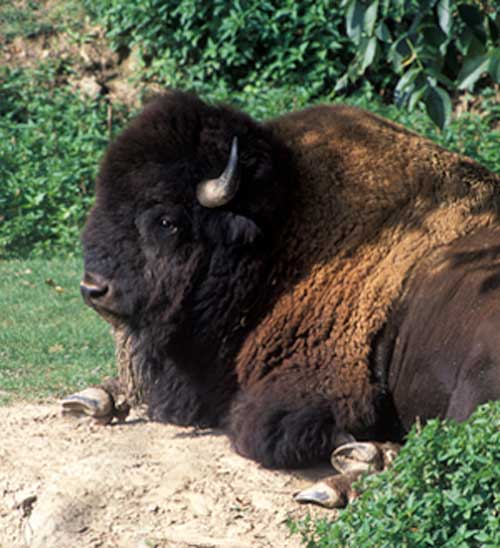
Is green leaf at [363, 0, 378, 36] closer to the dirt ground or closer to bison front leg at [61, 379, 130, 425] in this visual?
the dirt ground

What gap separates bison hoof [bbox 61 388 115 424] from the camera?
532cm

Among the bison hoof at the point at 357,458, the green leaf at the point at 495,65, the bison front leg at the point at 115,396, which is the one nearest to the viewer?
the green leaf at the point at 495,65

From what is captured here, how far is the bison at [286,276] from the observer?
483 centimetres

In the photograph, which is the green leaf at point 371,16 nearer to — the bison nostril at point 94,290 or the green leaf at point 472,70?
the green leaf at point 472,70

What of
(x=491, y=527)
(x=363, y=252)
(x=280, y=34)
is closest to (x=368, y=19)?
(x=363, y=252)

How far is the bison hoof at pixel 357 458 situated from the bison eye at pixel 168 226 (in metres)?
1.17

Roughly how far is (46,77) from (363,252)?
25.5ft

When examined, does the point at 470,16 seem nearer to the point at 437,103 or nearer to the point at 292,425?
the point at 437,103

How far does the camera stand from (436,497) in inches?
140

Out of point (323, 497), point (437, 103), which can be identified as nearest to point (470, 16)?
point (437, 103)

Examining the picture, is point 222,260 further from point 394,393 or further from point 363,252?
point 394,393

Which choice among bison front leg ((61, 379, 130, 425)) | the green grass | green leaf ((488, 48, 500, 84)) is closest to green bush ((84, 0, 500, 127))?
the green grass

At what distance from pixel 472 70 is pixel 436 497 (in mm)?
1652

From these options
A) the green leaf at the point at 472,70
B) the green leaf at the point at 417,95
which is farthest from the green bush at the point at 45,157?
the green leaf at the point at 472,70
